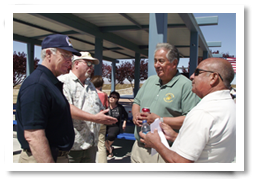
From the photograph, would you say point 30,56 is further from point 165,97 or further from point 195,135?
point 195,135

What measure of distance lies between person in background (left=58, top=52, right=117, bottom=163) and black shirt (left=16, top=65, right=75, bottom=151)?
1.86 ft

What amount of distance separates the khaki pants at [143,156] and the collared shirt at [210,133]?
3.45ft

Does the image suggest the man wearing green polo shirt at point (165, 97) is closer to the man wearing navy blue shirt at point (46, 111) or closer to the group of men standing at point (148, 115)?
the group of men standing at point (148, 115)

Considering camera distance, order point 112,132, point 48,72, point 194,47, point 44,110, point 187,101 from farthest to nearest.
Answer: point 194,47 → point 112,132 → point 187,101 → point 48,72 → point 44,110

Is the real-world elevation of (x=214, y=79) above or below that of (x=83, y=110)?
above

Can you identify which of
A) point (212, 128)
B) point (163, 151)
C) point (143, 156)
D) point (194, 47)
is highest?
point (194, 47)

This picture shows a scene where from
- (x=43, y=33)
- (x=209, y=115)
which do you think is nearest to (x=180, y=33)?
(x=43, y=33)

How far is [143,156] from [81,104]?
3.47 ft

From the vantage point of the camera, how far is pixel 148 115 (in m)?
2.26

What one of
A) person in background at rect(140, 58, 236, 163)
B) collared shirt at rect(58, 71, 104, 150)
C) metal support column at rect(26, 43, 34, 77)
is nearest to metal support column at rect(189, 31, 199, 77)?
collared shirt at rect(58, 71, 104, 150)

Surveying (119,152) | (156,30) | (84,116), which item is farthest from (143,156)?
(119,152)

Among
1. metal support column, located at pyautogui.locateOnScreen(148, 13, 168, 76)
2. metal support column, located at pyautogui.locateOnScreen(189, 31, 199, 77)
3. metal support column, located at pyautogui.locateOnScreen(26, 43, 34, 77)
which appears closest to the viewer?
metal support column, located at pyautogui.locateOnScreen(148, 13, 168, 76)

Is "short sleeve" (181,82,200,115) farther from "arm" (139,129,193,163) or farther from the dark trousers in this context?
the dark trousers

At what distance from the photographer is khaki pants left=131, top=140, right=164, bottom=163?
242 centimetres
